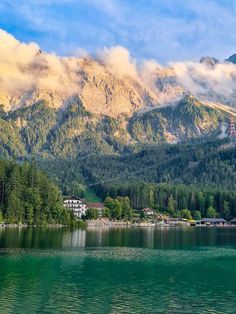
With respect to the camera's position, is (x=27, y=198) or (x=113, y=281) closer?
(x=113, y=281)

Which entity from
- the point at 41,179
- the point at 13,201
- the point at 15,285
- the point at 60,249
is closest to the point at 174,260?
the point at 60,249

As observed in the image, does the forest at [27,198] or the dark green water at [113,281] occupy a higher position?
the forest at [27,198]

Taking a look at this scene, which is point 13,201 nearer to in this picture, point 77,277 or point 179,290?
point 77,277

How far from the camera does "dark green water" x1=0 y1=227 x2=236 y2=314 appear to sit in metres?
47.6

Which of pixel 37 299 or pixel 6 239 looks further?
pixel 6 239

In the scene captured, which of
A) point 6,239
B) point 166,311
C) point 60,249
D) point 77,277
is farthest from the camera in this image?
point 6,239

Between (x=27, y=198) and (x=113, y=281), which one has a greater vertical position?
(x=27, y=198)

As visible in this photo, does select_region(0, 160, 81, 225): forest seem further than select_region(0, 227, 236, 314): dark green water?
Yes

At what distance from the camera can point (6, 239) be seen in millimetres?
112312

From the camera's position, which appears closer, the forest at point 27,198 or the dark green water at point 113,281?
the dark green water at point 113,281

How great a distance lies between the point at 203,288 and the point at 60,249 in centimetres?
4474

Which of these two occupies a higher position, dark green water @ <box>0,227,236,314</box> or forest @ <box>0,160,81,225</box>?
forest @ <box>0,160,81,225</box>

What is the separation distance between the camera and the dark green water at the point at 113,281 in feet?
156

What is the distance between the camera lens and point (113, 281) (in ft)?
199
